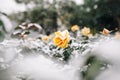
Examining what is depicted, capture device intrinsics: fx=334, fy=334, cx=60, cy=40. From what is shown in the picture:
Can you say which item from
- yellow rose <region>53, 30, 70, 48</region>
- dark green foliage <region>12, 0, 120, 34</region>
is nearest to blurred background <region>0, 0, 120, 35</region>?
dark green foliage <region>12, 0, 120, 34</region>

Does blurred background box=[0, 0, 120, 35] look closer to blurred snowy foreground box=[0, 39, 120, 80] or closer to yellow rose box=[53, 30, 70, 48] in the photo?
yellow rose box=[53, 30, 70, 48]

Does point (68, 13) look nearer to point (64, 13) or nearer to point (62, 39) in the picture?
point (64, 13)

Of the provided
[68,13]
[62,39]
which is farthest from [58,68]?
[68,13]

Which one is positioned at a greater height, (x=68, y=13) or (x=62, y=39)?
(x=68, y=13)

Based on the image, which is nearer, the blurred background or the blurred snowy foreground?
the blurred snowy foreground

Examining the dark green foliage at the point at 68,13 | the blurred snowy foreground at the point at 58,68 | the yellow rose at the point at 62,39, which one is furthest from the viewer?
the dark green foliage at the point at 68,13

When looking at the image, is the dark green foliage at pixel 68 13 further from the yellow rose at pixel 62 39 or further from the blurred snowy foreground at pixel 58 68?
the blurred snowy foreground at pixel 58 68

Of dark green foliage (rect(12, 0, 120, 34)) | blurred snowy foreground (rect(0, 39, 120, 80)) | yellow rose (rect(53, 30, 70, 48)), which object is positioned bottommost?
blurred snowy foreground (rect(0, 39, 120, 80))

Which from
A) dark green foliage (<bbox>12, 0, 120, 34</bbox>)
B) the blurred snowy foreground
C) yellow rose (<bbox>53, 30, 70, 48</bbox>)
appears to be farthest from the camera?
dark green foliage (<bbox>12, 0, 120, 34</bbox>)

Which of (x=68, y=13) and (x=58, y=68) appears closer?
(x=58, y=68)

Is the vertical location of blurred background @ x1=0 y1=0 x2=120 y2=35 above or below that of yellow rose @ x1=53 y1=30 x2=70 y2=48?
above

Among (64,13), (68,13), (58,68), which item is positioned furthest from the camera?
(68,13)

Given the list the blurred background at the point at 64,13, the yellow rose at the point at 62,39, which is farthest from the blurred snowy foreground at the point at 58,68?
the blurred background at the point at 64,13
